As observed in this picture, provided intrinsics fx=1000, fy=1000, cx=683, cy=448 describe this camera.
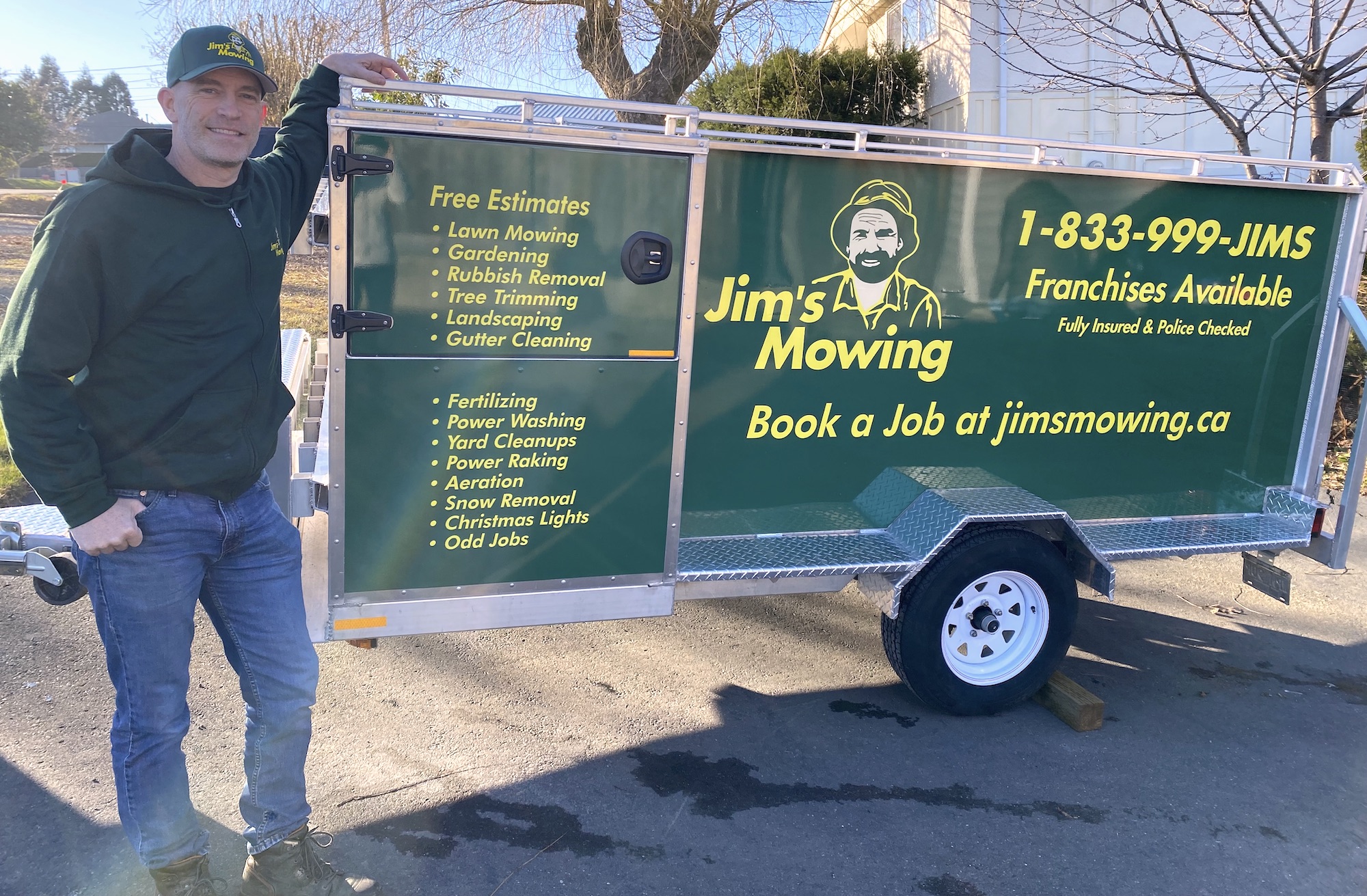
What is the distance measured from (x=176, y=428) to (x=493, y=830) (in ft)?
5.46

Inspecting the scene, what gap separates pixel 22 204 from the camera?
74.1ft

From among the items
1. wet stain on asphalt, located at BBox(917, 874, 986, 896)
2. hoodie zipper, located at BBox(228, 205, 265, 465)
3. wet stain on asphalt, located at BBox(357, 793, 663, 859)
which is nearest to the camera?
hoodie zipper, located at BBox(228, 205, 265, 465)

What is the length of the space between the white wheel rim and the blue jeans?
2547mm

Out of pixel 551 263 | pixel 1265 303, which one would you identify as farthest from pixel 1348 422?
pixel 551 263

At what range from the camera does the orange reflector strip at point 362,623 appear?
336 centimetres

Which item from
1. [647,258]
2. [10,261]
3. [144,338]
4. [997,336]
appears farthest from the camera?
[10,261]

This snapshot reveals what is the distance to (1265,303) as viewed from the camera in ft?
15.0

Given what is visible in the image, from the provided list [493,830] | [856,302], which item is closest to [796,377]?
[856,302]

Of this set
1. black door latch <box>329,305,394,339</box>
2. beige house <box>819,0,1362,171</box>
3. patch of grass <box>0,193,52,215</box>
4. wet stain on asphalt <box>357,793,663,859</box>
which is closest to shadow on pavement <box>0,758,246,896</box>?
wet stain on asphalt <box>357,793,663,859</box>

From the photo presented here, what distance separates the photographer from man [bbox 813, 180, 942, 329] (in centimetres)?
393

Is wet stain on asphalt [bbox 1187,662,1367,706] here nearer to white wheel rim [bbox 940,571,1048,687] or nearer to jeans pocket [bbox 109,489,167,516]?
white wheel rim [bbox 940,571,1048,687]

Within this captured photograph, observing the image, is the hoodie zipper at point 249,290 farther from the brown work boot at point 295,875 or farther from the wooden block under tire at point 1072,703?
the wooden block under tire at point 1072,703

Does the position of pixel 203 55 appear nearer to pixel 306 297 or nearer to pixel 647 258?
pixel 647 258

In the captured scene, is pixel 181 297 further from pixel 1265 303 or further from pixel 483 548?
pixel 1265 303
